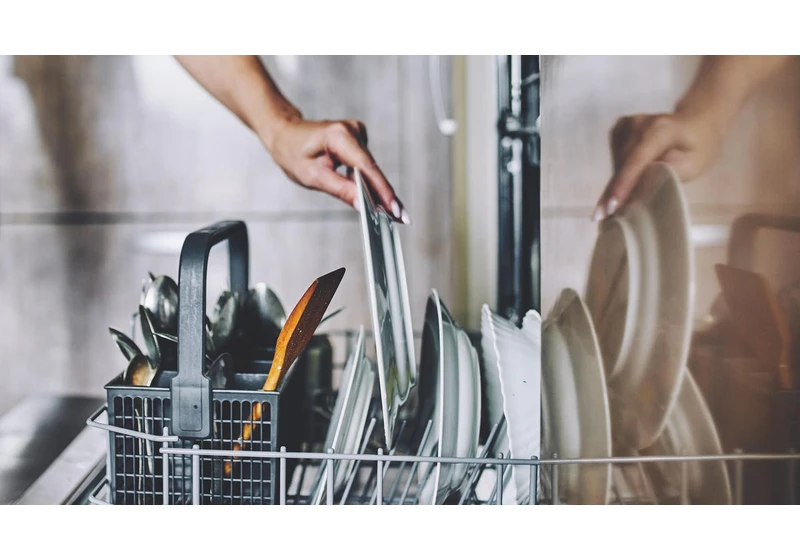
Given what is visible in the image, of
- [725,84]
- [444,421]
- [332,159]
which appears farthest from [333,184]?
[725,84]

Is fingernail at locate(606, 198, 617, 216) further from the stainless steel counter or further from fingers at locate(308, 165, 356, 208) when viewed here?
the stainless steel counter

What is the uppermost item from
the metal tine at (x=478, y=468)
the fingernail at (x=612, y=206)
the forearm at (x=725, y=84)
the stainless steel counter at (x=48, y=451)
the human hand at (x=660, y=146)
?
the forearm at (x=725, y=84)

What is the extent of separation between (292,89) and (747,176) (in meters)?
1.11

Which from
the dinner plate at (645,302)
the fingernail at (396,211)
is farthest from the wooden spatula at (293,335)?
the dinner plate at (645,302)

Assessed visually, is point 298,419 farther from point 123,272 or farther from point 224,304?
point 123,272

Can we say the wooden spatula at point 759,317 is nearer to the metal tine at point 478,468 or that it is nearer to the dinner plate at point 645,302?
the dinner plate at point 645,302

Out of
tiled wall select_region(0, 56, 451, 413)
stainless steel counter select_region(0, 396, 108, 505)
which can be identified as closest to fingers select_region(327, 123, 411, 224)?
stainless steel counter select_region(0, 396, 108, 505)

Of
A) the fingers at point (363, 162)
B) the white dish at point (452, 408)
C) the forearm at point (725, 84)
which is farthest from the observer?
the fingers at point (363, 162)

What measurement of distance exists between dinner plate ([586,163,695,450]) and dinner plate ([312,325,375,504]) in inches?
7.9

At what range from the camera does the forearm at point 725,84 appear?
1.57ft

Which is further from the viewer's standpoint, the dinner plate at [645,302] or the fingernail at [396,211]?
the fingernail at [396,211]
